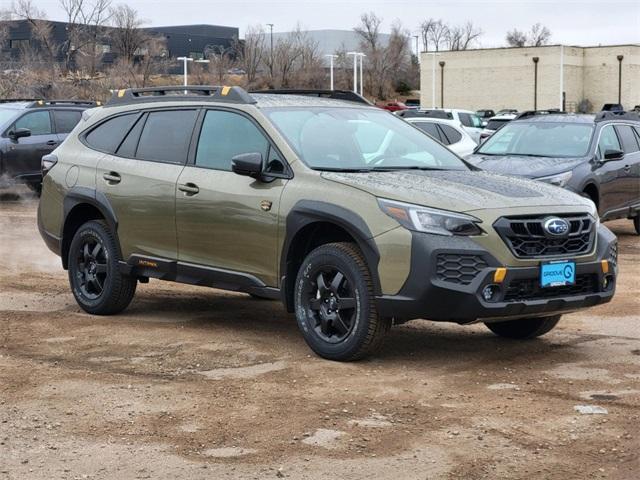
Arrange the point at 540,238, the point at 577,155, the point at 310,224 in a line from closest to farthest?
1. the point at 540,238
2. the point at 310,224
3. the point at 577,155

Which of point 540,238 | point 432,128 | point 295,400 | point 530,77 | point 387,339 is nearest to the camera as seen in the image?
point 295,400

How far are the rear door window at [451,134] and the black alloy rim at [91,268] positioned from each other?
13375 millimetres

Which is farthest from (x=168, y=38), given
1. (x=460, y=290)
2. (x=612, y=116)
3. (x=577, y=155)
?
(x=460, y=290)

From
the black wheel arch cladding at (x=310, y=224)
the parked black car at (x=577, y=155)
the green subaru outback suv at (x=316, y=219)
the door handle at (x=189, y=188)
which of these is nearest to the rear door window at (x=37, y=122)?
the parked black car at (x=577, y=155)

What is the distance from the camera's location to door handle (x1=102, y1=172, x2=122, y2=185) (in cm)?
925

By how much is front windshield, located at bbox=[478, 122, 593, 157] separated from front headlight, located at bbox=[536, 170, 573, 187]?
0.64 meters

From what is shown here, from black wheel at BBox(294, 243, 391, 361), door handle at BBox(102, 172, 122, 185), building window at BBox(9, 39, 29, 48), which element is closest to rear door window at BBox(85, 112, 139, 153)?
door handle at BBox(102, 172, 122, 185)

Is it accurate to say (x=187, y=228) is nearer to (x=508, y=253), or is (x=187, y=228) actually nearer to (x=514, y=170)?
(x=508, y=253)

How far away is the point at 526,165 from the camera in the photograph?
1429cm

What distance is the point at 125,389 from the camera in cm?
691

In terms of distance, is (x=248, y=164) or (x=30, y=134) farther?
(x=30, y=134)

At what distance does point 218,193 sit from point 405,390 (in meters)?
2.27

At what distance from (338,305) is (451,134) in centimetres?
1529

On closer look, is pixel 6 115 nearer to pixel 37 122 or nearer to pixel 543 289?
pixel 37 122
